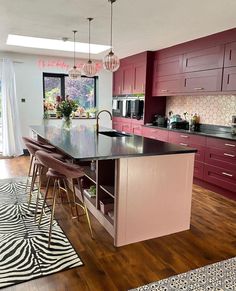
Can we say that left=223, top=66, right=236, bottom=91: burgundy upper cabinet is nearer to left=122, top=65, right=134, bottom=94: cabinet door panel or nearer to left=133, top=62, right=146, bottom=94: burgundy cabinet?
left=133, top=62, right=146, bottom=94: burgundy cabinet

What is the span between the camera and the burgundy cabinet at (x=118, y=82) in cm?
648

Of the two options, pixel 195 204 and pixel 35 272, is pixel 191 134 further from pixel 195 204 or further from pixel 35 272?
pixel 35 272

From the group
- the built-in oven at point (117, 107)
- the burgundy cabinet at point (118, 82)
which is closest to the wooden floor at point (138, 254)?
the built-in oven at point (117, 107)

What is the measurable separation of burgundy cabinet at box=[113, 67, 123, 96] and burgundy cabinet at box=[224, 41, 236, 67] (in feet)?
10.3

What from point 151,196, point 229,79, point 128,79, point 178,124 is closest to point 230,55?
point 229,79

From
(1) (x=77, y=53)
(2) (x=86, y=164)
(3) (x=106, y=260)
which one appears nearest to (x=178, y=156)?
(3) (x=106, y=260)

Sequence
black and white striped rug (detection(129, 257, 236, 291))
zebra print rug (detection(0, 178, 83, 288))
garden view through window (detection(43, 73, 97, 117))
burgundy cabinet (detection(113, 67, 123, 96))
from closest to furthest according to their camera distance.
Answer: black and white striped rug (detection(129, 257, 236, 291)) → zebra print rug (detection(0, 178, 83, 288)) → garden view through window (detection(43, 73, 97, 117)) → burgundy cabinet (detection(113, 67, 123, 96))

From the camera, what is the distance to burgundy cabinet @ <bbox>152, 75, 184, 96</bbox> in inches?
184

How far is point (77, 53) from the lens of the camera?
580 centimetres

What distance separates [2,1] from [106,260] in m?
2.83

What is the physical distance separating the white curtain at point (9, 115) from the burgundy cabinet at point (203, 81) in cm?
382

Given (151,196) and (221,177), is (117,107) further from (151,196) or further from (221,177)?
(151,196)

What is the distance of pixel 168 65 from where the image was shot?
16.2ft

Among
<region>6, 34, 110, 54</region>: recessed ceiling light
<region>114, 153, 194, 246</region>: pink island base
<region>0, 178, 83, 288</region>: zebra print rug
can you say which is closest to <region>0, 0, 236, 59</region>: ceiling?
<region>6, 34, 110, 54</region>: recessed ceiling light
